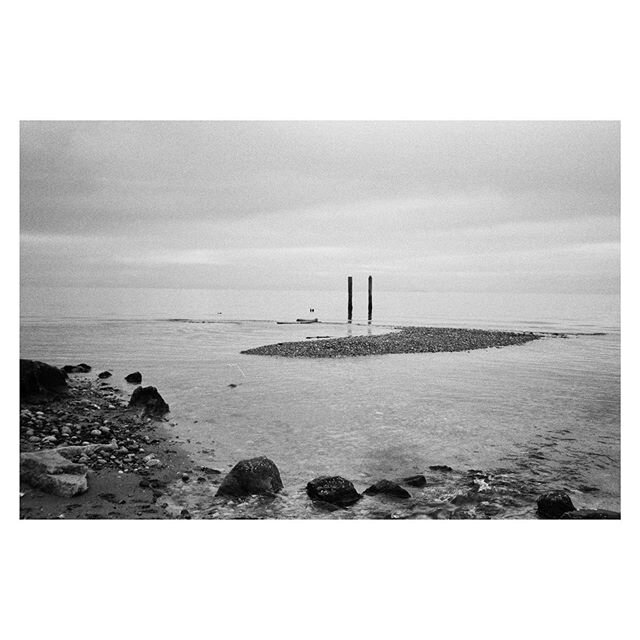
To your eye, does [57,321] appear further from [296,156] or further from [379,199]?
[379,199]

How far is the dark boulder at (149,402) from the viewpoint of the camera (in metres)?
6.47

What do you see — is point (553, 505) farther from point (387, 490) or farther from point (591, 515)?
point (387, 490)

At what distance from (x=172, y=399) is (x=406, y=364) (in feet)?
17.9

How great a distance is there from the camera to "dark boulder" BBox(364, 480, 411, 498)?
4.76 m

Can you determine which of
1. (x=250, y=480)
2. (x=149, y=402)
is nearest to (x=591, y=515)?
(x=250, y=480)

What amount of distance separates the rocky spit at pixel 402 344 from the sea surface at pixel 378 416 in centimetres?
94

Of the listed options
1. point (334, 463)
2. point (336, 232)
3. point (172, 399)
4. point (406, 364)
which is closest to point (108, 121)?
point (336, 232)

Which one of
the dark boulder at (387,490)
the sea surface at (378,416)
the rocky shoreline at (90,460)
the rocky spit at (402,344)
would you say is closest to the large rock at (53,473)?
the rocky shoreline at (90,460)

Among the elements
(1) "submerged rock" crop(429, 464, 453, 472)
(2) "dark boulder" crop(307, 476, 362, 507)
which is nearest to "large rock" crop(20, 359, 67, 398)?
(2) "dark boulder" crop(307, 476, 362, 507)

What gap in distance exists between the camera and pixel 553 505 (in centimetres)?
461

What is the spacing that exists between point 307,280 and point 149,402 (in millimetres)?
3587

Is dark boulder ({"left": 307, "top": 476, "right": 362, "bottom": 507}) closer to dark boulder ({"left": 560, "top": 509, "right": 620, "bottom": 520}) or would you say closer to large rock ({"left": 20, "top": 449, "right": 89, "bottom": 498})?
dark boulder ({"left": 560, "top": 509, "right": 620, "bottom": 520})

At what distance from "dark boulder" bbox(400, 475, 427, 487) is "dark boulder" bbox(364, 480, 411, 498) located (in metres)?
0.16

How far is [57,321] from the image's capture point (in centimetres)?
759
